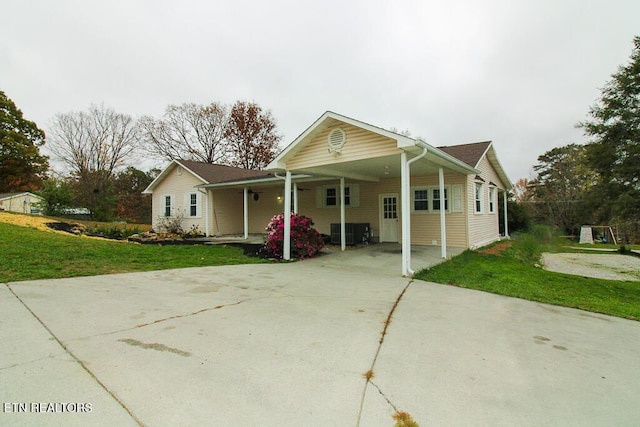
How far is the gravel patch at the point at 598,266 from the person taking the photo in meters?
8.54

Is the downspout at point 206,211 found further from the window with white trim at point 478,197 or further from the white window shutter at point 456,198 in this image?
the window with white trim at point 478,197

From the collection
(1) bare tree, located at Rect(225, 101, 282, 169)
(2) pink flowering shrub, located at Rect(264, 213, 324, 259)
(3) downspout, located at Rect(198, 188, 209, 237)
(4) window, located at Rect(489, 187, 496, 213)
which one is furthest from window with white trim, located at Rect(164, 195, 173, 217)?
(4) window, located at Rect(489, 187, 496, 213)

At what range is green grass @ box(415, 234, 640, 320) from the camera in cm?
525

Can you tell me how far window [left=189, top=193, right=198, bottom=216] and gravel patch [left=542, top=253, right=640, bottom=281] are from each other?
1611 cm

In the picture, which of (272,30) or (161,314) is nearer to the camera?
(161,314)

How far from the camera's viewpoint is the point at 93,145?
27703 millimetres

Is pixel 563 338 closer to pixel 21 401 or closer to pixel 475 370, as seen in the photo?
pixel 475 370

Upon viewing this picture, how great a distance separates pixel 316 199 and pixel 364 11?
7597 mm

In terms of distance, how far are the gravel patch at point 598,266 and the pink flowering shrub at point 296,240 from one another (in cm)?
730

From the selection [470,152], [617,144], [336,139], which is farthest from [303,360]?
[617,144]

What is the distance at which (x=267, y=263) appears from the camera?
28.7 feet

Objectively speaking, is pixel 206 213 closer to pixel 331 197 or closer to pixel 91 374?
pixel 331 197

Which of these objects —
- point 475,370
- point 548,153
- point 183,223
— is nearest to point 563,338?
point 475,370

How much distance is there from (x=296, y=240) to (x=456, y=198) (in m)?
6.04
